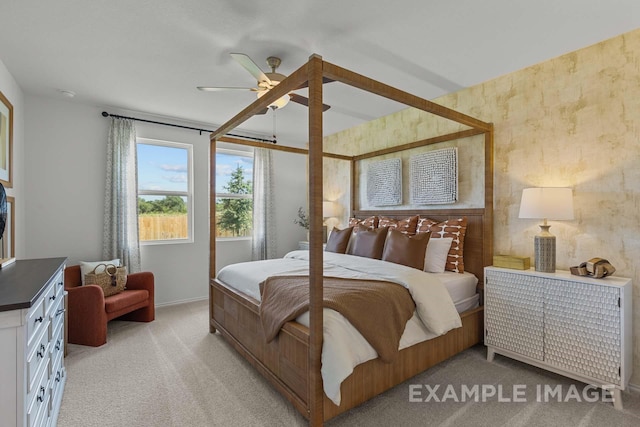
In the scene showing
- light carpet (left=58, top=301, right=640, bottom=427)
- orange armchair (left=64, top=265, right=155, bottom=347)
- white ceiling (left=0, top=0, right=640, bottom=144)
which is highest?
white ceiling (left=0, top=0, right=640, bottom=144)

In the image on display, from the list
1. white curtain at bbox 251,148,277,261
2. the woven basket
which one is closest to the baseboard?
the woven basket

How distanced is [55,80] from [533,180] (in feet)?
15.5

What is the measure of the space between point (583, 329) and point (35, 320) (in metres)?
3.33

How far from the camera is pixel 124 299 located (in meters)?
3.38

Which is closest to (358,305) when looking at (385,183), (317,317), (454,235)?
(317,317)

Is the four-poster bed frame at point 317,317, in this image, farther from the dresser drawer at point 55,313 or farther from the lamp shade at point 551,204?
the dresser drawer at point 55,313

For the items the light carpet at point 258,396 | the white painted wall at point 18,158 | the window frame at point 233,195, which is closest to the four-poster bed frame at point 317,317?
the light carpet at point 258,396

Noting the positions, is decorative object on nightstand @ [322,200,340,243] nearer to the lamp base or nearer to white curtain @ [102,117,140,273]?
white curtain @ [102,117,140,273]

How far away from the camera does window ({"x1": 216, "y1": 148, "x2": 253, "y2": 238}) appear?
502 cm

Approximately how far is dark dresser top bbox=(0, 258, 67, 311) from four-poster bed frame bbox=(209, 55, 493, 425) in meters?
1.27

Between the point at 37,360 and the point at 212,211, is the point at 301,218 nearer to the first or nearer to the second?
the point at 212,211

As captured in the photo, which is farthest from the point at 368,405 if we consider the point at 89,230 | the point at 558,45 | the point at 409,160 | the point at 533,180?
the point at 89,230

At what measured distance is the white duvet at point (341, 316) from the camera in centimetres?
174

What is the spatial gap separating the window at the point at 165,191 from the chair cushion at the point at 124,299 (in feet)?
3.01
